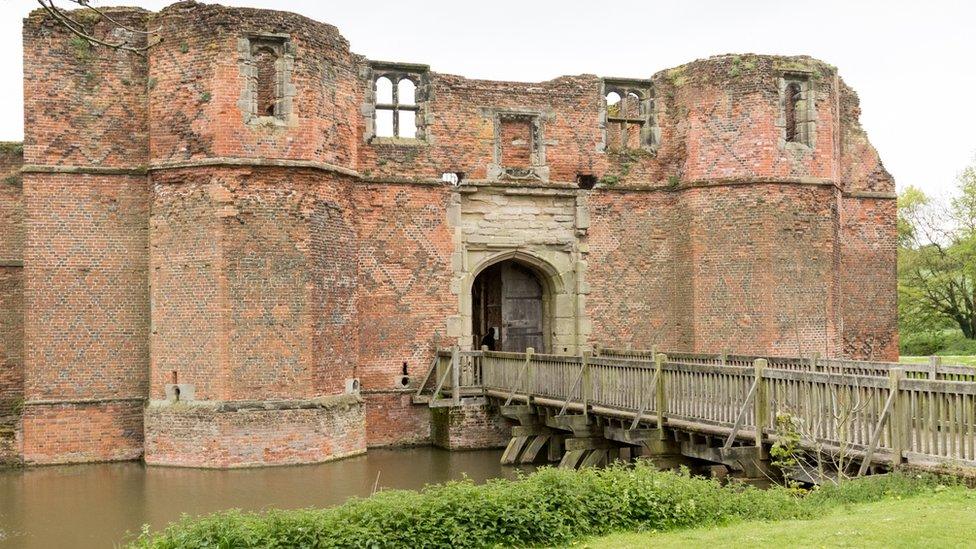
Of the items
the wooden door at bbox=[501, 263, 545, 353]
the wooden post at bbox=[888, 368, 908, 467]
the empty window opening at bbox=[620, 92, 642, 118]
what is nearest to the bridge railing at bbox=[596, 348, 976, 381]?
the wooden door at bbox=[501, 263, 545, 353]

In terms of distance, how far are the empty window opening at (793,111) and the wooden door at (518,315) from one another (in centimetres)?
630

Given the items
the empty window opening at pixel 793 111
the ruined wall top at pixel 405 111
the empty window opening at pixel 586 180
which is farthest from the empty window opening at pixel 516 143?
the empty window opening at pixel 793 111

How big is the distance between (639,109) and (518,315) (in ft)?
17.5

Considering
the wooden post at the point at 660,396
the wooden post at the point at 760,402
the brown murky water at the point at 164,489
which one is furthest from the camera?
the wooden post at the point at 660,396

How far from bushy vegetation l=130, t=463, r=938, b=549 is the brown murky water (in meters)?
3.69

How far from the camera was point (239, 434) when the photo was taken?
1642 centimetres

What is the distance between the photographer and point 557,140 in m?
20.5

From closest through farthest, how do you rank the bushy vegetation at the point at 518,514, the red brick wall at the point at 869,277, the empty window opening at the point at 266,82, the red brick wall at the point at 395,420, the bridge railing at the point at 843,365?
the bushy vegetation at the point at 518,514 → the bridge railing at the point at 843,365 → the empty window opening at the point at 266,82 → the red brick wall at the point at 395,420 → the red brick wall at the point at 869,277

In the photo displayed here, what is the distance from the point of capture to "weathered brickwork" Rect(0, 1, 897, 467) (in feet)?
55.6

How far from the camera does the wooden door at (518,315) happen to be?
2120cm

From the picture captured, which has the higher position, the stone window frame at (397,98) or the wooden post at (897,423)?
the stone window frame at (397,98)

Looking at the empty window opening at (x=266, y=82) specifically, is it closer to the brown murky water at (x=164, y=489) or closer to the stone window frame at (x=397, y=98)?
the stone window frame at (x=397, y=98)

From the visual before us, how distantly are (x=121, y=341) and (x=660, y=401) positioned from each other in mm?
10211

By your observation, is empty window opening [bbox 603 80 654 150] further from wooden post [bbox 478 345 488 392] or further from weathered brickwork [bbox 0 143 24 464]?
weathered brickwork [bbox 0 143 24 464]
